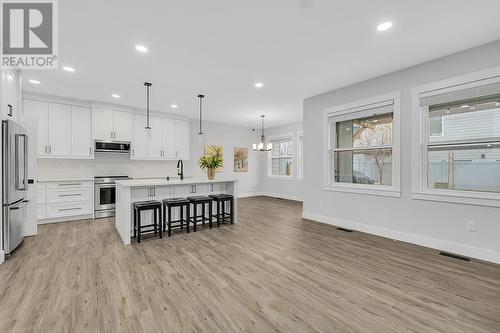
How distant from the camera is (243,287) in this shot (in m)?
2.35

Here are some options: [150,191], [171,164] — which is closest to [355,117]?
[150,191]

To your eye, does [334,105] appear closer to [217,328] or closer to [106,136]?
[217,328]

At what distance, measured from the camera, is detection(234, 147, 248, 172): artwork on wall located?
29.0ft

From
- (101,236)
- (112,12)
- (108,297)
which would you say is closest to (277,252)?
(108,297)

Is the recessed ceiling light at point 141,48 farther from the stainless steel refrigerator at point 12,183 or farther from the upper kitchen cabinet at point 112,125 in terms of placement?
the upper kitchen cabinet at point 112,125

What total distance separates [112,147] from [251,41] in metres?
4.63

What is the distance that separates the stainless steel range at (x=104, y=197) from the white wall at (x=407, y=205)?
4757 mm

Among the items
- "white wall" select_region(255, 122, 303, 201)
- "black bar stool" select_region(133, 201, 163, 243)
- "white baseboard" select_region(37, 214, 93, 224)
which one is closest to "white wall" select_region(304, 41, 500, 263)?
"white wall" select_region(255, 122, 303, 201)

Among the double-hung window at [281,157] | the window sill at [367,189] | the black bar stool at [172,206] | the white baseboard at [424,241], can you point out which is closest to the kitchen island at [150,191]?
the black bar stool at [172,206]

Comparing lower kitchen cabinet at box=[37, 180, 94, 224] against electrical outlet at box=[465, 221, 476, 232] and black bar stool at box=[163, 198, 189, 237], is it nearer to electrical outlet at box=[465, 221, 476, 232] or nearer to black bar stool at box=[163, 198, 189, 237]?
black bar stool at box=[163, 198, 189, 237]

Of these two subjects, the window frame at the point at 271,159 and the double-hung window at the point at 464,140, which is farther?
the window frame at the point at 271,159

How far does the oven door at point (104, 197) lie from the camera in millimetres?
5266

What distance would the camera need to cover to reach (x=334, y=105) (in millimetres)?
4762

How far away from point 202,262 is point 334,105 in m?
3.96
